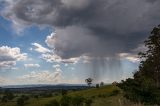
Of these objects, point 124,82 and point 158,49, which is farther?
point 158,49

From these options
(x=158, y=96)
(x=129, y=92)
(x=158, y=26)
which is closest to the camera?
(x=158, y=96)

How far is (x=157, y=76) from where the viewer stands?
88.9 meters

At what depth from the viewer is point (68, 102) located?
6638 centimetres

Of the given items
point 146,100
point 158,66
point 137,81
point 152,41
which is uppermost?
point 152,41

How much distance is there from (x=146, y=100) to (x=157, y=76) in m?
32.8

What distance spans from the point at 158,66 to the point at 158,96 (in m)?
34.4

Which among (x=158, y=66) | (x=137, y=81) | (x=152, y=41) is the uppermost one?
(x=152, y=41)

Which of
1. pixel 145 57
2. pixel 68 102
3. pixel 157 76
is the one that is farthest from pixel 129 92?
pixel 145 57

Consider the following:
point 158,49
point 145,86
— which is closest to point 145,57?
point 158,49

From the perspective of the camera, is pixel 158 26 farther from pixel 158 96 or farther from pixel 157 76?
pixel 158 96

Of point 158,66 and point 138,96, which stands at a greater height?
point 158,66

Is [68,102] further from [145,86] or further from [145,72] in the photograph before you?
[145,72]

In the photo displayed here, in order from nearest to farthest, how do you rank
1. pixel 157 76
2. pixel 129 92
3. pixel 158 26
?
pixel 129 92, pixel 157 76, pixel 158 26

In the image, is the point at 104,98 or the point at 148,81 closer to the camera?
the point at 148,81
